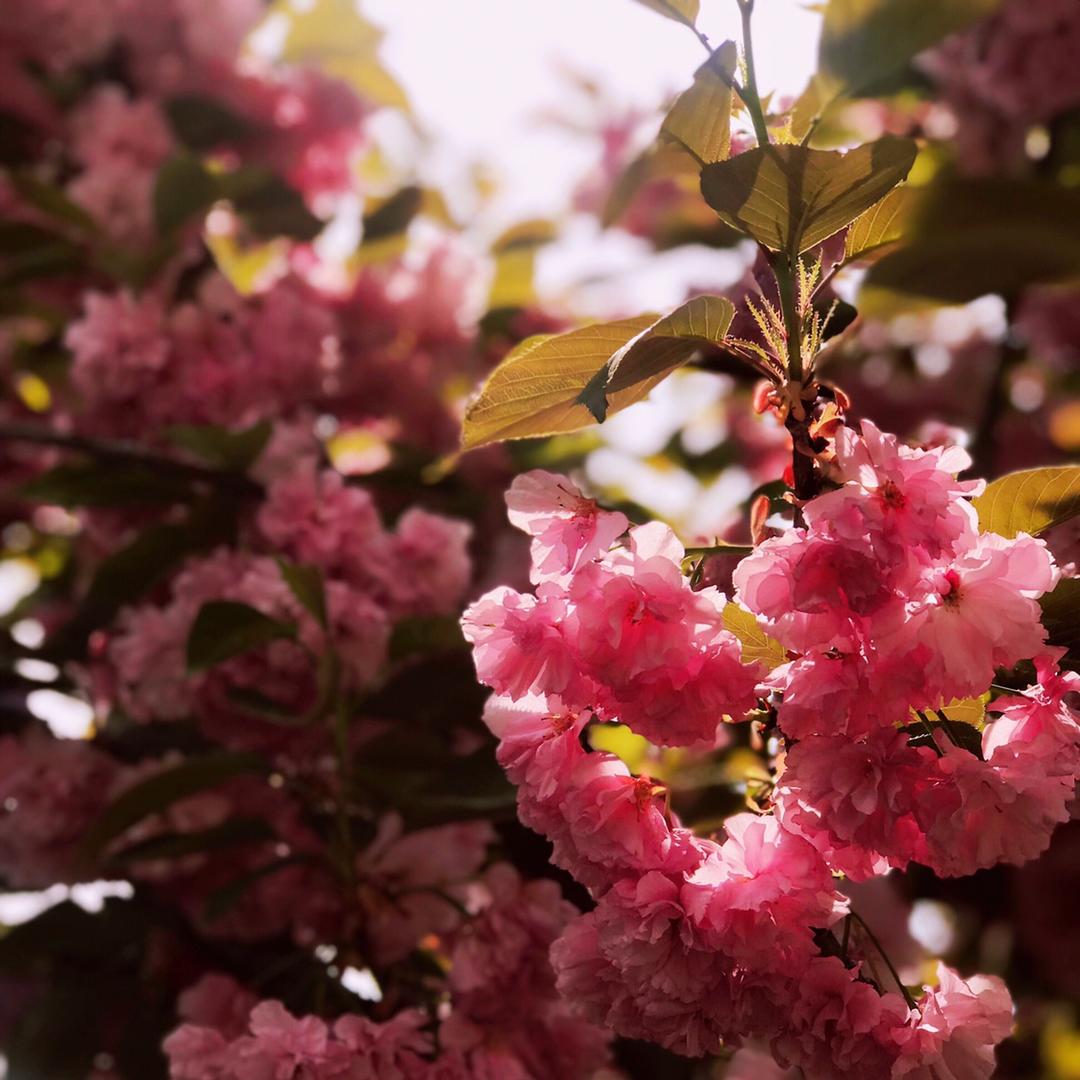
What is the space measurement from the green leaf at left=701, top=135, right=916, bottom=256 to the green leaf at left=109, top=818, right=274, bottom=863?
2.42 ft

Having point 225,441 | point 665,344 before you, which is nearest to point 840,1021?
point 665,344

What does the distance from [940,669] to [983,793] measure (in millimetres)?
63

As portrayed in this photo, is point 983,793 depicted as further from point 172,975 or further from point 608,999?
point 172,975

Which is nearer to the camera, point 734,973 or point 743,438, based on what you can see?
point 734,973

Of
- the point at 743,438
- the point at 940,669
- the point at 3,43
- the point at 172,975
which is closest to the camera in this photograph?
the point at 940,669

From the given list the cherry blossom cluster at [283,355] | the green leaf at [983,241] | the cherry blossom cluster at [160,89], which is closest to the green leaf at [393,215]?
the cherry blossom cluster at [283,355]

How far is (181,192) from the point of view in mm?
1619

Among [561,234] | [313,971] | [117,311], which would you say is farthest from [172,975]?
[561,234]

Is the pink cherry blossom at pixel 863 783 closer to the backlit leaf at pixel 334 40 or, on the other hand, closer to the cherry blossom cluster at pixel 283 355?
the cherry blossom cluster at pixel 283 355

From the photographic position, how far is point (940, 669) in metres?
0.54

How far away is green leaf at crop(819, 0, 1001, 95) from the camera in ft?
2.48

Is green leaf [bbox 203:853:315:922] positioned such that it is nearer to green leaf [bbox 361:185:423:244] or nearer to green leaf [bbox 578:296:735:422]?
green leaf [bbox 578:296:735:422]

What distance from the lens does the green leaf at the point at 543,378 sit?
69cm

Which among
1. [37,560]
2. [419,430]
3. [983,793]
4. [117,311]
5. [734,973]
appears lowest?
[37,560]
